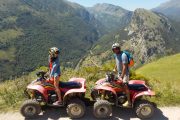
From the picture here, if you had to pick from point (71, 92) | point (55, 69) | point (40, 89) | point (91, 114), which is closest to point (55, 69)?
point (55, 69)

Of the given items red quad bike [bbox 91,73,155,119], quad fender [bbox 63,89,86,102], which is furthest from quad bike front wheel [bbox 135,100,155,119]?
quad fender [bbox 63,89,86,102]

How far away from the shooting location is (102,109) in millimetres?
13047

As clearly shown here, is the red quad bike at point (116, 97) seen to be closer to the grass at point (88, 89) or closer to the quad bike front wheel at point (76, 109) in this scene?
the quad bike front wheel at point (76, 109)

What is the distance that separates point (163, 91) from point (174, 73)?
34.7 m

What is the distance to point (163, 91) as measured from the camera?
16.5 metres

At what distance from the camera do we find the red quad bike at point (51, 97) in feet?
42.5

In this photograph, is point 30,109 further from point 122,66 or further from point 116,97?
point 122,66

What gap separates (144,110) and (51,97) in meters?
3.71

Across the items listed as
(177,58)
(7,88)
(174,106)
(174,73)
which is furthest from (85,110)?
(177,58)

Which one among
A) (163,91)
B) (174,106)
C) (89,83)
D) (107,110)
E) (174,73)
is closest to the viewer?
(107,110)

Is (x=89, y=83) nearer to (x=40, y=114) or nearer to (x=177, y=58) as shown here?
(x=40, y=114)

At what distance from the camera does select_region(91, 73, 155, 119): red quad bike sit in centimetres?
1303

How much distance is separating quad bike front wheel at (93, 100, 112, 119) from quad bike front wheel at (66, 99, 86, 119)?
19.0 inches

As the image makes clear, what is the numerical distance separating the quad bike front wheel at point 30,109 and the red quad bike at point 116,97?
2226mm
